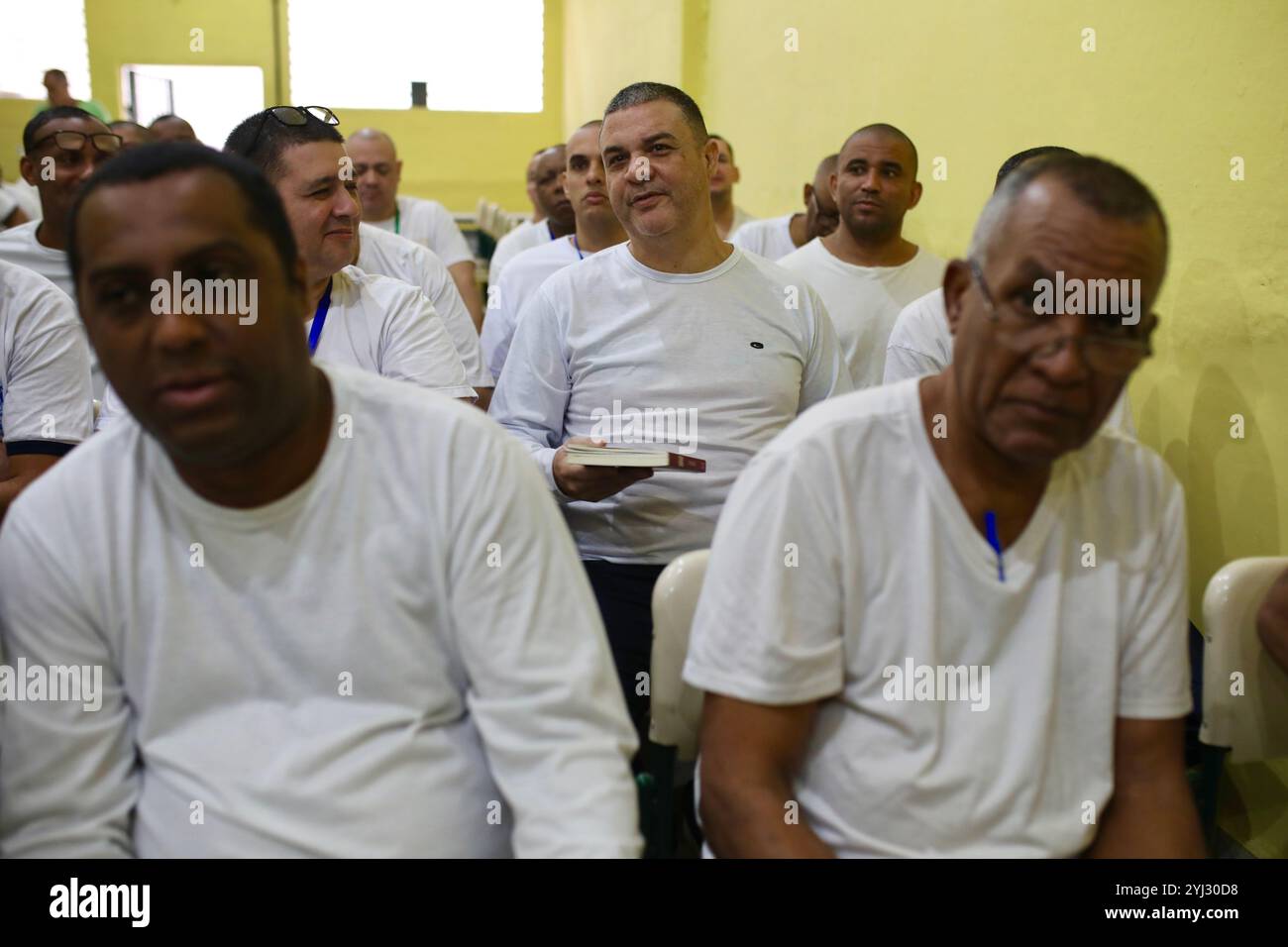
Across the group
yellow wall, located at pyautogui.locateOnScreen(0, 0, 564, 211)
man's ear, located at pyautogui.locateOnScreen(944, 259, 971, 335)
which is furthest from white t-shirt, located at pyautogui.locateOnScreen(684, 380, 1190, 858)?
yellow wall, located at pyautogui.locateOnScreen(0, 0, 564, 211)

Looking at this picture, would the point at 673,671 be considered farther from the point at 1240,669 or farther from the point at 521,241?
the point at 521,241

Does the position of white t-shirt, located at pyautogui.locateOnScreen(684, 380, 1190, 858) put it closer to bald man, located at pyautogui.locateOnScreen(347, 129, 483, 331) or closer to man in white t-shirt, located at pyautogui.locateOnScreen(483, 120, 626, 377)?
man in white t-shirt, located at pyautogui.locateOnScreen(483, 120, 626, 377)

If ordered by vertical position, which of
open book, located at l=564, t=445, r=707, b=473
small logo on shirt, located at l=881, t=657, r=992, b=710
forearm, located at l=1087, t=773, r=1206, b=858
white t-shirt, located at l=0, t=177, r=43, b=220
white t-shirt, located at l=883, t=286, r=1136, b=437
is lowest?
forearm, located at l=1087, t=773, r=1206, b=858

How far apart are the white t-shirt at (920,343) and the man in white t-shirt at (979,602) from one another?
128cm

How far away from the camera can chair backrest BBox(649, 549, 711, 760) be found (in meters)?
1.68

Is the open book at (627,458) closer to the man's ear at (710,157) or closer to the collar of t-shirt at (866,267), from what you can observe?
the man's ear at (710,157)

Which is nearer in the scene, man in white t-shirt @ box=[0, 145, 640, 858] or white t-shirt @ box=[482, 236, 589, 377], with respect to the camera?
man in white t-shirt @ box=[0, 145, 640, 858]

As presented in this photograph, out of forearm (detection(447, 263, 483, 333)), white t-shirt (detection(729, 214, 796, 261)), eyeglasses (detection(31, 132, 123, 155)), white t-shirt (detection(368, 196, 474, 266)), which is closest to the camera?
eyeglasses (detection(31, 132, 123, 155))

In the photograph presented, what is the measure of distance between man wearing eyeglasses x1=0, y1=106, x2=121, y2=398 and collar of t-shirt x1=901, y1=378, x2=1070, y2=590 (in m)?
2.95
